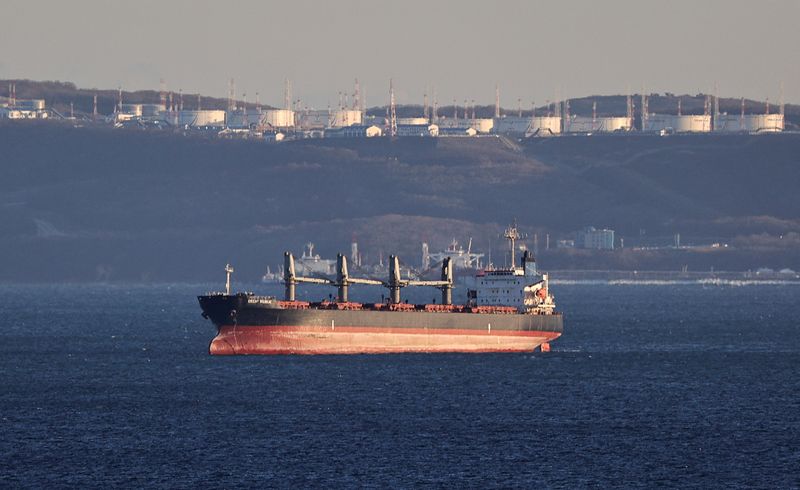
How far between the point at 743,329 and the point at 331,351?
172ft

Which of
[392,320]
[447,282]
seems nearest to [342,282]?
[392,320]

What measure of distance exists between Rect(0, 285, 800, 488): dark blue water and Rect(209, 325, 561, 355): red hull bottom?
2044 mm

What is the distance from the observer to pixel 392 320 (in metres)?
114

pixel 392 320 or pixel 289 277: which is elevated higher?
pixel 289 277

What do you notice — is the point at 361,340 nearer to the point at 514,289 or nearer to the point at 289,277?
the point at 289,277

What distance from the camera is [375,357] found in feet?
363

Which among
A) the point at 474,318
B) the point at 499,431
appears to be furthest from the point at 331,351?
the point at 499,431

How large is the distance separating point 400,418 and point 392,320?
35232 millimetres

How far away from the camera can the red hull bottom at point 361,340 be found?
354ft

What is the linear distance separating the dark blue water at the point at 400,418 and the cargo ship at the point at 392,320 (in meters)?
2.39

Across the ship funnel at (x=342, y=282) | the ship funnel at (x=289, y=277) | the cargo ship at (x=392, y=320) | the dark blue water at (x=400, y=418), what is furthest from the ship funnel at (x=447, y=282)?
the ship funnel at (x=289, y=277)

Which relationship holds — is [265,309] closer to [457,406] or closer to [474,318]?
[474,318]

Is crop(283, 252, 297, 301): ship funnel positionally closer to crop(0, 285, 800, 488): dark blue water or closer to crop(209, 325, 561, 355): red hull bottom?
crop(0, 285, 800, 488): dark blue water

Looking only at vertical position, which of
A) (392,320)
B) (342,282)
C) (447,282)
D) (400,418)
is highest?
(342,282)
